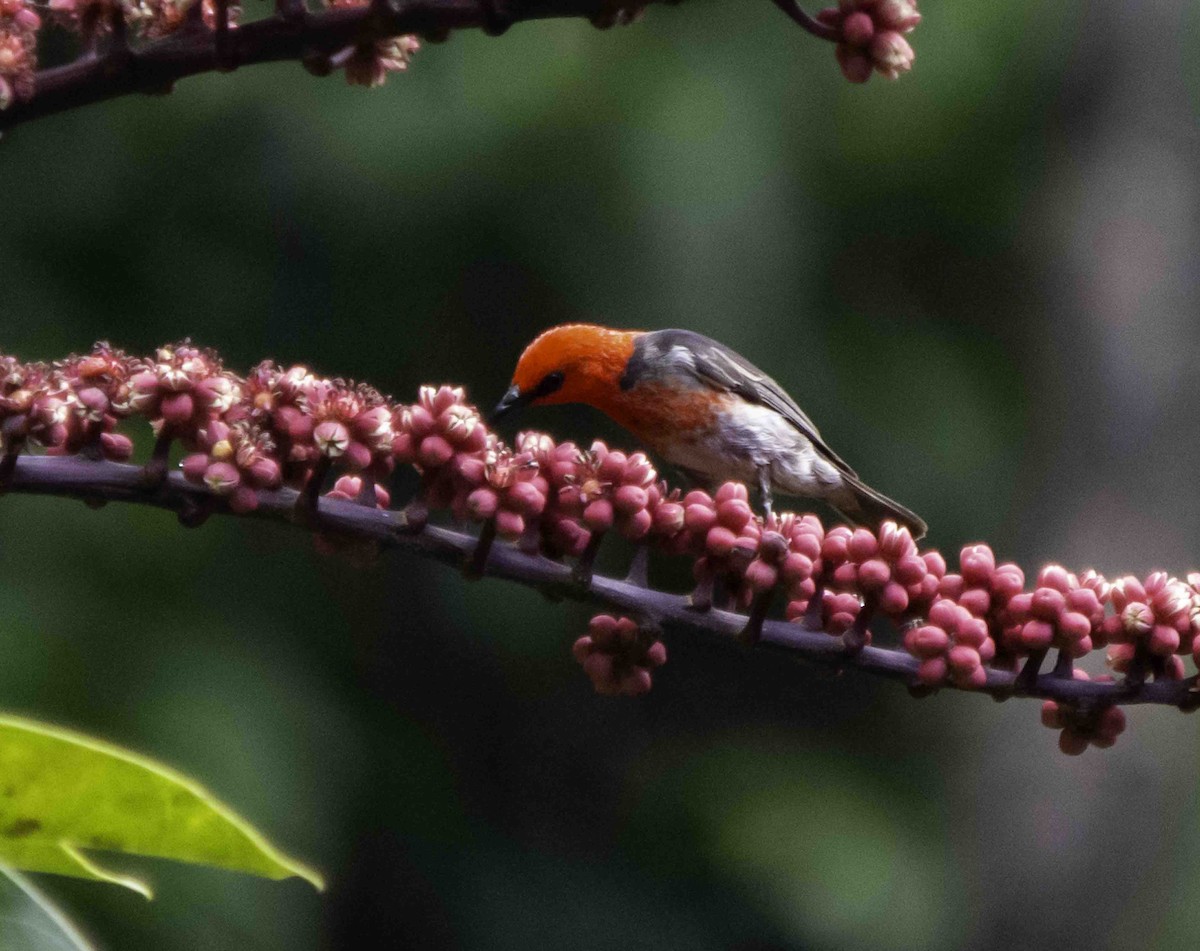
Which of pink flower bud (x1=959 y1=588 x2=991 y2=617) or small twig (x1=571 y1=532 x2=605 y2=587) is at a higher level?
small twig (x1=571 y1=532 x2=605 y2=587)

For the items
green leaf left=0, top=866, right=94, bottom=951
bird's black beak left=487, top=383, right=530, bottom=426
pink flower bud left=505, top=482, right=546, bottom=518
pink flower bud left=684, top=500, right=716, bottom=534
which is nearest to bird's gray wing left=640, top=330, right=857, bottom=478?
bird's black beak left=487, top=383, right=530, bottom=426

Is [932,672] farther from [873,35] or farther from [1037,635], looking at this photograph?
→ [873,35]

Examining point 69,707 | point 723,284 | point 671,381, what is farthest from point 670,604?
point 723,284

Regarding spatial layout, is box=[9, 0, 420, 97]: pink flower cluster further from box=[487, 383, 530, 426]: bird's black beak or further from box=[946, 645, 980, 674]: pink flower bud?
box=[487, 383, 530, 426]: bird's black beak

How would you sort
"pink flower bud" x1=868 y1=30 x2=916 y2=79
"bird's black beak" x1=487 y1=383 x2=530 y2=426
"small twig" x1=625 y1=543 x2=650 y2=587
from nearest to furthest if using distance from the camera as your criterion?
"pink flower bud" x1=868 y1=30 x2=916 y2=79 < "small twig" x1=625 y1=543 x2=650 y2=587 < "bird's black beak" x1=487 y1=383 x2=530 y2=426

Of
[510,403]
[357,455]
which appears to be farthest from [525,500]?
[510,403]

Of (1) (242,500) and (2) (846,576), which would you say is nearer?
(1) (242,500)

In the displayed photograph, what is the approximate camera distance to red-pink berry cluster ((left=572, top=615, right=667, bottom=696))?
1929 millimetres

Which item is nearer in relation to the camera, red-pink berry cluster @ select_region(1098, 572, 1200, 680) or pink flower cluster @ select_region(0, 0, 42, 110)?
pink flower cluster @ select_region(0, 0, 42, 110)

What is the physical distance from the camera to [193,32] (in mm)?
1604

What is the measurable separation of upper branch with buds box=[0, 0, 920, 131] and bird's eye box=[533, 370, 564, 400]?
2.35 metres

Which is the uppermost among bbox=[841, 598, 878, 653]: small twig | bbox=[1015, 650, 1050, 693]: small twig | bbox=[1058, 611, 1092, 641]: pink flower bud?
bbox=[1058, 611, 1092, 641]: pink flower bud

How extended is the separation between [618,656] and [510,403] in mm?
2028

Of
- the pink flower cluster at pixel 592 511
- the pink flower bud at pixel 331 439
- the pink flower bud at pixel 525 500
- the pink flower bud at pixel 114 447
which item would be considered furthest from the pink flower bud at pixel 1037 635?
the pink flower bud at pixel 114 447
